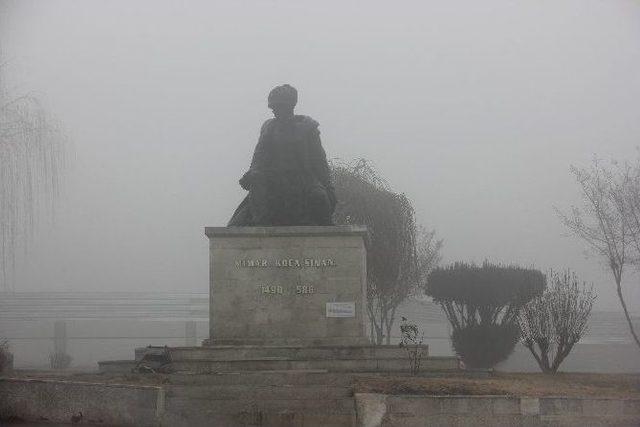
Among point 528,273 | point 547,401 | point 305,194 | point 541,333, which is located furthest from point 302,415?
point 528,273

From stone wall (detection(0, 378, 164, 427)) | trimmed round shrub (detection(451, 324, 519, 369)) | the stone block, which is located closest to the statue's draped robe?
stone wall (detection(0, 378, 164, 427))

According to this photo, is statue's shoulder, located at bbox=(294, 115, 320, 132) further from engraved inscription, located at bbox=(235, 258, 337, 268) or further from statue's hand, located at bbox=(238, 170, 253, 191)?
engraved inscription, located at bbox=(235, 258, 337, 268)

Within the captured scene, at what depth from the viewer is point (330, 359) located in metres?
13.8

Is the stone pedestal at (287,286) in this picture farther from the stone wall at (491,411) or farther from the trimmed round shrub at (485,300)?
the trimmed round shrub at (485,300)

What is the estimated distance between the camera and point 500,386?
1189cm

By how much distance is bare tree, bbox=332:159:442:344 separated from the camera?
34562mm

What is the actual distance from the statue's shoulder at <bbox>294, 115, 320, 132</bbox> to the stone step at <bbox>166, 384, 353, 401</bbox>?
22.9ft

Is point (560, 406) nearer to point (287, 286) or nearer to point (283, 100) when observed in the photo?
point (287, 286)

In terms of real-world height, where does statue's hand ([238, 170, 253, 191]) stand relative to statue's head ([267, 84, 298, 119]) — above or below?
below

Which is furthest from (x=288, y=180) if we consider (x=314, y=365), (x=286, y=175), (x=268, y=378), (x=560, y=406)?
(x=560, y=406)

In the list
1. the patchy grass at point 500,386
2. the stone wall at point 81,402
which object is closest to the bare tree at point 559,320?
the patchy grass at point 500,386

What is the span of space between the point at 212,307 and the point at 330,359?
2820 mm

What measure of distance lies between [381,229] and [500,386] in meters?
23.2

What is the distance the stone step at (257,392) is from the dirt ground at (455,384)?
13.8 inches
